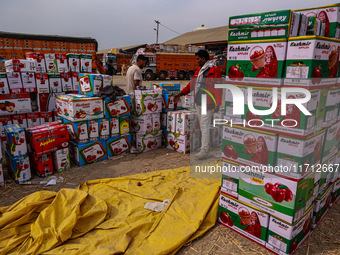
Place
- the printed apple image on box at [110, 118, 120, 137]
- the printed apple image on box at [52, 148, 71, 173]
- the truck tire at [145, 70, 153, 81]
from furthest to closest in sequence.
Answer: the truck tire at [145, 70, 153, 81]
the printed apple image on box at [110, 118, 120, 137]
the printed apple image on box at [52, 148, 71, 173]

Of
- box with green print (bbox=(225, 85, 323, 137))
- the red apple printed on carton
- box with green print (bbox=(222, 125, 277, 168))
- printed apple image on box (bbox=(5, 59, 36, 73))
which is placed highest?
printed apple image on box (bbox=(5, 59, 36, 73))

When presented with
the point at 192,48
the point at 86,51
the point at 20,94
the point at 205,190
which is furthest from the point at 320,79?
the point at 192,48

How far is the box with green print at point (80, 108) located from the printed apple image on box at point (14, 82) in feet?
5.15

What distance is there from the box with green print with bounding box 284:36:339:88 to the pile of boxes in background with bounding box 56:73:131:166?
413cm

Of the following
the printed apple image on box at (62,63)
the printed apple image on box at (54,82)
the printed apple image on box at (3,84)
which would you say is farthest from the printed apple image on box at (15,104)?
the printed apple image on box at (62,63)

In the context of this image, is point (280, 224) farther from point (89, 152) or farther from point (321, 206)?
point (89, 152)

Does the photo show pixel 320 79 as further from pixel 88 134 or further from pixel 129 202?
pixel 88 134

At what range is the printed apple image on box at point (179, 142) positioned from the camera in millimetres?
6000

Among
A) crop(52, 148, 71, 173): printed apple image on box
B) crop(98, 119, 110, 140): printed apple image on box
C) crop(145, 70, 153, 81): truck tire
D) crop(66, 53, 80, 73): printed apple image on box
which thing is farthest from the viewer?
crop(145, 70, 153, 81): truck tire

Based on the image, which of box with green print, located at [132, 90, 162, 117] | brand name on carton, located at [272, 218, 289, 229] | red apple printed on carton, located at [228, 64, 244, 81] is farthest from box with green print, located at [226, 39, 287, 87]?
box with green print, located at [132, 90, 162, 117]

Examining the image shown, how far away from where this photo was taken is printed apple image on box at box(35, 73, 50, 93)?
21.9ft

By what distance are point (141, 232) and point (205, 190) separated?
4.42 feet

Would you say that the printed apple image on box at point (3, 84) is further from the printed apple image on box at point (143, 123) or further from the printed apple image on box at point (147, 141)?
the printed apple image on box at point (147, 141)

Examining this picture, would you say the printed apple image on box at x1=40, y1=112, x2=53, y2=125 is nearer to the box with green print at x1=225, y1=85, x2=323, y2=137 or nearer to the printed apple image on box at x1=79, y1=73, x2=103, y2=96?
the printed apple image on box at x1=79, y1=73, x2=103, y2=96
